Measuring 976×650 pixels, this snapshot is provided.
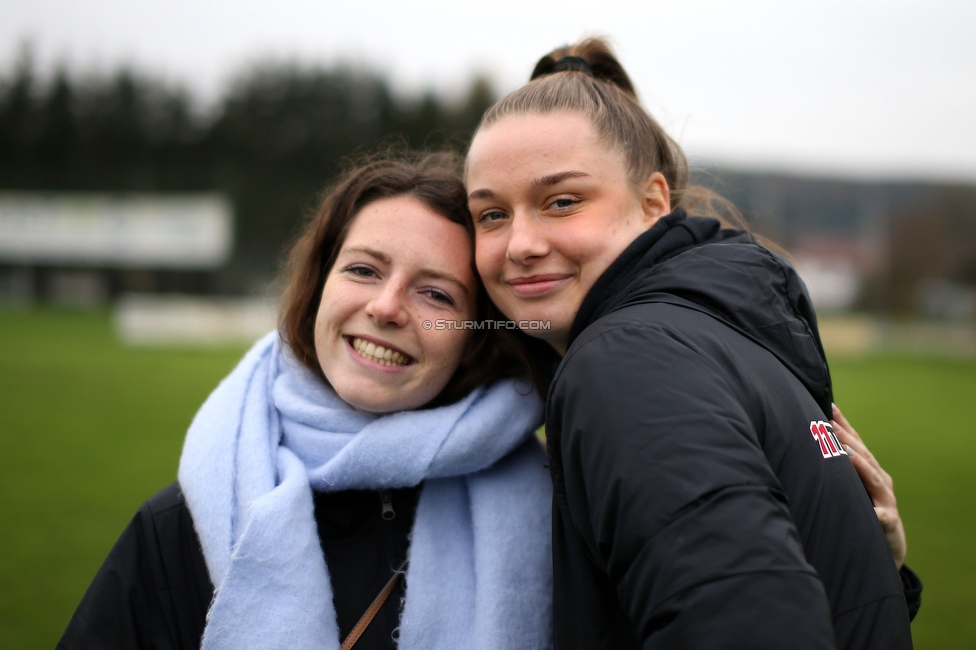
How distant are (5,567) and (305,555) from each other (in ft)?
20.2

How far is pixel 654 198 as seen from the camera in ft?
6.72

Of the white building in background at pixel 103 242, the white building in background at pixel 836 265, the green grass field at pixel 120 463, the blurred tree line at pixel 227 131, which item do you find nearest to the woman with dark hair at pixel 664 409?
the green grass field at pixel 120 463

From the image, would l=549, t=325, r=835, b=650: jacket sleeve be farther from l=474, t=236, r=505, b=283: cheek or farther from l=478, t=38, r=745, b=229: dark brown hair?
l=478, t=38, r=745, b=229: dark brown hair

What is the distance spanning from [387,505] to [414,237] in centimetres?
85

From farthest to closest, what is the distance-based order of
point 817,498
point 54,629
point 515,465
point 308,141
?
1. point 308,141
2. point 54,629
3. point 515,465
4. point 817,498

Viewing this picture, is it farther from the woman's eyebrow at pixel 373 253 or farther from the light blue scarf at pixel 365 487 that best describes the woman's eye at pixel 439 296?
the light blue scarf at pixel 365 487

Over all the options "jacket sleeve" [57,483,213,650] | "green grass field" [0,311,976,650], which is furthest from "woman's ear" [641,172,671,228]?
"green grass field" [0,311,976,650]

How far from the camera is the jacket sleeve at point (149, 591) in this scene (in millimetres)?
1766

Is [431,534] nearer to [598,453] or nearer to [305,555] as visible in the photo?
[305,555]

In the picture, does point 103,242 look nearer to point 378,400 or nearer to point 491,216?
point 378,400

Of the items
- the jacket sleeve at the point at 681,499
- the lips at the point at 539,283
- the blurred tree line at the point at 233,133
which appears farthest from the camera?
the blurred tree line at the point at 233,133

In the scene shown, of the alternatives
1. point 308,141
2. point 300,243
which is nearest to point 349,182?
point 300,243

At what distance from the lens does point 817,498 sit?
4.74ft

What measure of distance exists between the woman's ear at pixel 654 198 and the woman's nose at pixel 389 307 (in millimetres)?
782
